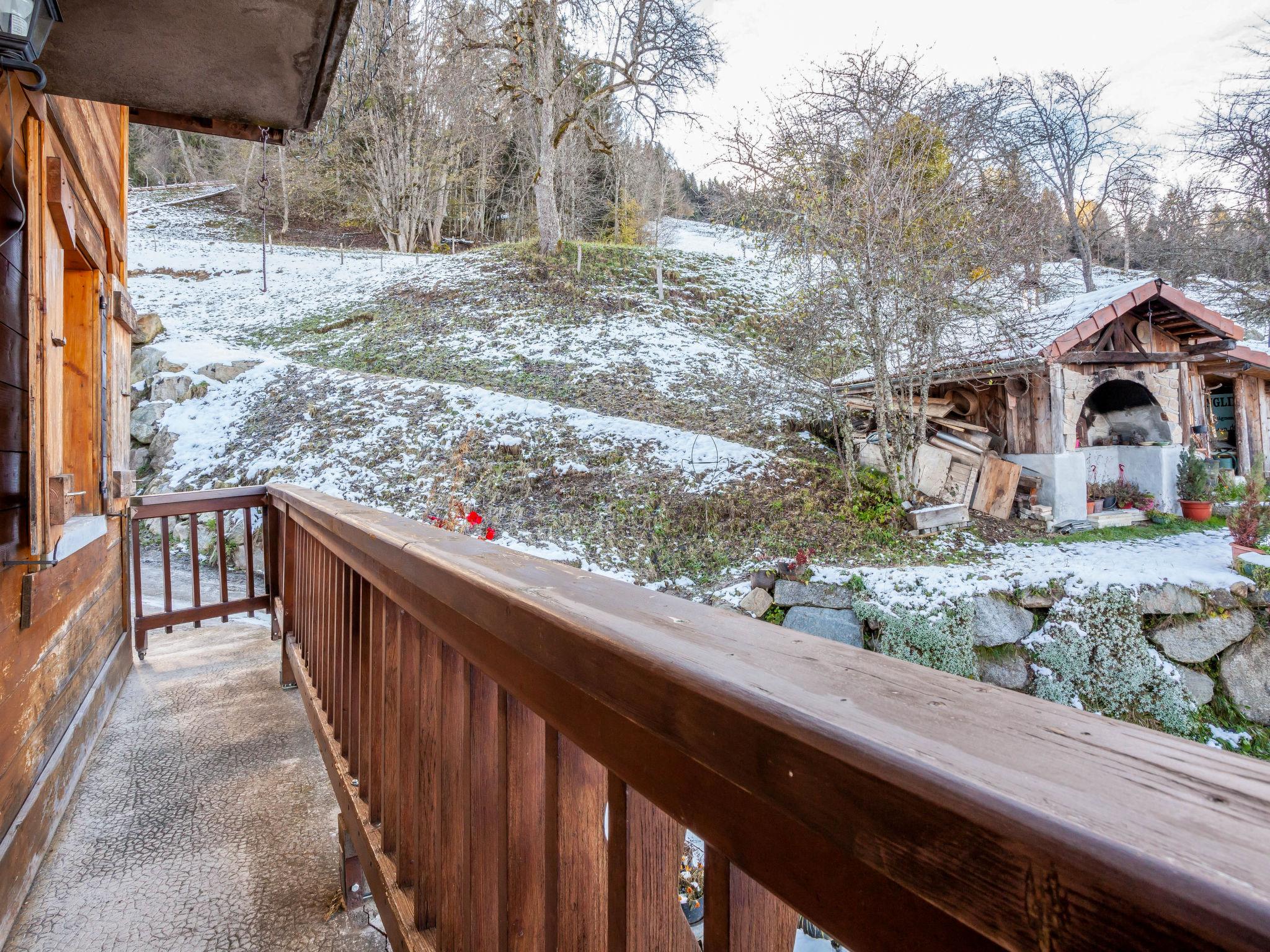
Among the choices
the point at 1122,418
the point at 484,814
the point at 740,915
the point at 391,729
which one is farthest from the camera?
the point at 1122,418

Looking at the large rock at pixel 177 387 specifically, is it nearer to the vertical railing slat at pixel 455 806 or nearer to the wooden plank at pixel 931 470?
the wooden plank at pixel 931 470

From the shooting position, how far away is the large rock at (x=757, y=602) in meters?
5.36

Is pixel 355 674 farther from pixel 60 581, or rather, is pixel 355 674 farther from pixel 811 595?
pixel 811 595

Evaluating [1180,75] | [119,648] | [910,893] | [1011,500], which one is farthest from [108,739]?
[1180,75]

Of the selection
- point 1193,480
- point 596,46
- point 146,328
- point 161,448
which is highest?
point 596,46

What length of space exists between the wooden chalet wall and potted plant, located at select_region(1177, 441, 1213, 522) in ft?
32.0

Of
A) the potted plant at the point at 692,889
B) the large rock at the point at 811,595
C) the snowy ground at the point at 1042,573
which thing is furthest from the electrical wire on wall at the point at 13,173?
the snowy ground at the point at 1042,573

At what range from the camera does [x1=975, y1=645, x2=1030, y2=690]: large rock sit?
→ 16.3 ft

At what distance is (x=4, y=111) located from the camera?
1.79 meters

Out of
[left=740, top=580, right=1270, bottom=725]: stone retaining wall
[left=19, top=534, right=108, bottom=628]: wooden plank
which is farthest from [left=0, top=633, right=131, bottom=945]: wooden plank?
[left=740, top=580, right=1270, bottom=725]: stone retaining wall

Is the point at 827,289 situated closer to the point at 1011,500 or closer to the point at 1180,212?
the point at 1011,500

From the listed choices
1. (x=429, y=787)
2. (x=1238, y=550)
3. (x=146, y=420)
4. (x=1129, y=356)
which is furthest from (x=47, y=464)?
(x=1129, y=356)

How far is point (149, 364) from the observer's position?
916cm

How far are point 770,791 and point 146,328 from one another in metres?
12.4
